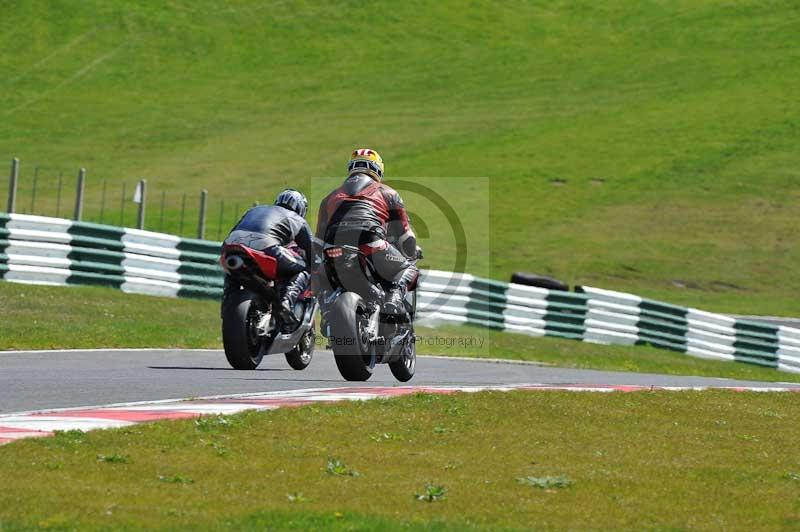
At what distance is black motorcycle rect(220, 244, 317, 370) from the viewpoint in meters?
A: 12.6

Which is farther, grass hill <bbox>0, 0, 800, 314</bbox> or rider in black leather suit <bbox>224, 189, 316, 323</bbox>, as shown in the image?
grass hill <bbox>0, 0, 800, 314</bbox>

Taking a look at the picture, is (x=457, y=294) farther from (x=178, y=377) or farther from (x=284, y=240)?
(x=178, y=377)

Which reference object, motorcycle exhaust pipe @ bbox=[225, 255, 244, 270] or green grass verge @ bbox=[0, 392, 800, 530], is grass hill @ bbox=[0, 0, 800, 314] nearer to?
motorcycle exhaust pipe @ bbox=[225, 255, 244, 270]

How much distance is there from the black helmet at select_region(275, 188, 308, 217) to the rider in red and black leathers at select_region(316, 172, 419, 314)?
0.63 meters

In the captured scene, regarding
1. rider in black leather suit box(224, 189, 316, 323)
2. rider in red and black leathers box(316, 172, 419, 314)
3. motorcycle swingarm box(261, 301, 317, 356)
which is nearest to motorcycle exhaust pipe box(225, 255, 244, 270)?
rider in black leather suit box(224, 189, 316, 323)

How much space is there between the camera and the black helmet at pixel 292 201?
13.2 meters

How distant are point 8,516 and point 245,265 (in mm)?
6267

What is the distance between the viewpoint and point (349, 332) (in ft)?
39.8

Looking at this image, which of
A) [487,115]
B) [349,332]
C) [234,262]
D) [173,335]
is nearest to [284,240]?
[234,262]

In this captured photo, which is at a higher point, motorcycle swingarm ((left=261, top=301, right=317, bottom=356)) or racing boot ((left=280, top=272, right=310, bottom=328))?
racing boot ((left=280, top=272, right=310, bottom=328))

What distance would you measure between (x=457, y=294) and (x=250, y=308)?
1233cm

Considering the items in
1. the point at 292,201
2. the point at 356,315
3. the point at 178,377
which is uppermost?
the point at 292,201

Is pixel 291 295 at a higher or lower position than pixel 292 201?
lower

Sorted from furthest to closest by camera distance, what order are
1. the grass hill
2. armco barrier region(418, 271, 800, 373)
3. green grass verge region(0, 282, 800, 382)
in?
the grass hill
armco barrier region(418, 271, 800, 373)
green grass verge region(0, 282, 800, 382)
